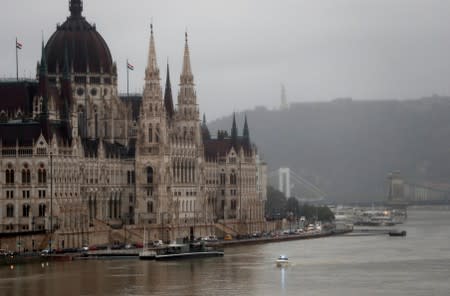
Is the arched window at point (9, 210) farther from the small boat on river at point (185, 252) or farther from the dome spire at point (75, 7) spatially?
the dome spire at point (75, 7)

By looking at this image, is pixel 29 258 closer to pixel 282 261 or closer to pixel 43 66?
pixel 282 261

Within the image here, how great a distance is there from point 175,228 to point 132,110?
19952 mm

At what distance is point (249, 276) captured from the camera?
138 meters

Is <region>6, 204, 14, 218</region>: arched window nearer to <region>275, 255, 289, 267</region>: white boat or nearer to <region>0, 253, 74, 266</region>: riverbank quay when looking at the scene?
<region>0, 253, 74, 266</region>: riverbank quay

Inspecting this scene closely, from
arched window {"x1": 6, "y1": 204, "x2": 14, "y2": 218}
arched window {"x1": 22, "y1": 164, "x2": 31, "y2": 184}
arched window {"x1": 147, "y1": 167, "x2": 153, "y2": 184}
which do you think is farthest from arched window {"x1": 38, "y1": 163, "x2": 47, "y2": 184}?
arched window {"x1": 147, "y1": 167, "x2": 153, "y2": 184}

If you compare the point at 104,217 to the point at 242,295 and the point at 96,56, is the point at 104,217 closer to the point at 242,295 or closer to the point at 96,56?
the point at 96,56

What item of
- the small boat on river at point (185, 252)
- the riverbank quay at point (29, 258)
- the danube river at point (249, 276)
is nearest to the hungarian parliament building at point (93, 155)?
the riverbank quay at point (29, 258)

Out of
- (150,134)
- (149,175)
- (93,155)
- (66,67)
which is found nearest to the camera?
(93,155)

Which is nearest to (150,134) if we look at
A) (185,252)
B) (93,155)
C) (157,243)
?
(93,155)

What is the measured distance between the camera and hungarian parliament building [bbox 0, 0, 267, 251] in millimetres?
162250

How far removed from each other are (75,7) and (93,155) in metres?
20.3

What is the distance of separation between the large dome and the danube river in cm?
3106

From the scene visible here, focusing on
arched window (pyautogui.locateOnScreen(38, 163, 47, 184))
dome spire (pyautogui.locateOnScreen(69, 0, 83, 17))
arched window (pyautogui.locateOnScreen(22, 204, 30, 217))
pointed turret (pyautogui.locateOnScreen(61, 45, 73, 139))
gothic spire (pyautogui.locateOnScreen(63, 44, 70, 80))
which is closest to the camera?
arched window (pyautogui.locateOnScreen(38, 163, 47, 184))

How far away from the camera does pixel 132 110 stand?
642 ft
